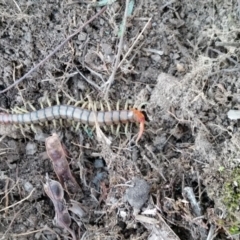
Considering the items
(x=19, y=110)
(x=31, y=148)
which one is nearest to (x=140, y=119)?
(x=31, y=148)

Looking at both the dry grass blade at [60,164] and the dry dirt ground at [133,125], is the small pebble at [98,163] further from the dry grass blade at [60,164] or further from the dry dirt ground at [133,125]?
the dry grass blade at [60,164]

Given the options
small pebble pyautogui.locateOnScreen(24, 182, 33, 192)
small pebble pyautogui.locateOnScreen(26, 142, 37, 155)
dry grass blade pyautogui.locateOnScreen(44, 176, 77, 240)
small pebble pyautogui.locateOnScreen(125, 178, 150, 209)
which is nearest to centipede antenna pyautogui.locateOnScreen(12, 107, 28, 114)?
small pebble pyautogui.locateOnScreen(26, 142, 37, 155)

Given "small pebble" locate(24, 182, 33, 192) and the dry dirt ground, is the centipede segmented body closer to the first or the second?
the dry dirt ground

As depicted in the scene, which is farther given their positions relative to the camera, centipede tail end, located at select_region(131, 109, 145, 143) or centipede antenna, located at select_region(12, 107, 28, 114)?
centipede antenna, located at select_region(12, 107, 28, 114)

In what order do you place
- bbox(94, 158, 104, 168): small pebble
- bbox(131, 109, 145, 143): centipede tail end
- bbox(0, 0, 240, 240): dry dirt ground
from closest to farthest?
bbox(0, 0, 240, 240): dry dirt ground < bbox(131, 109, 145, 143): centipede tail end < bbox(94, 158, 104, 168): small pebble

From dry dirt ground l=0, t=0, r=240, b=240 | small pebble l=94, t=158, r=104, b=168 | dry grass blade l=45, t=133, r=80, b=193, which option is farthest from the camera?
small pebble l=94, t=158, r=104, b=168

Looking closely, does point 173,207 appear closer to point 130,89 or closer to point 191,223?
point 191,223
